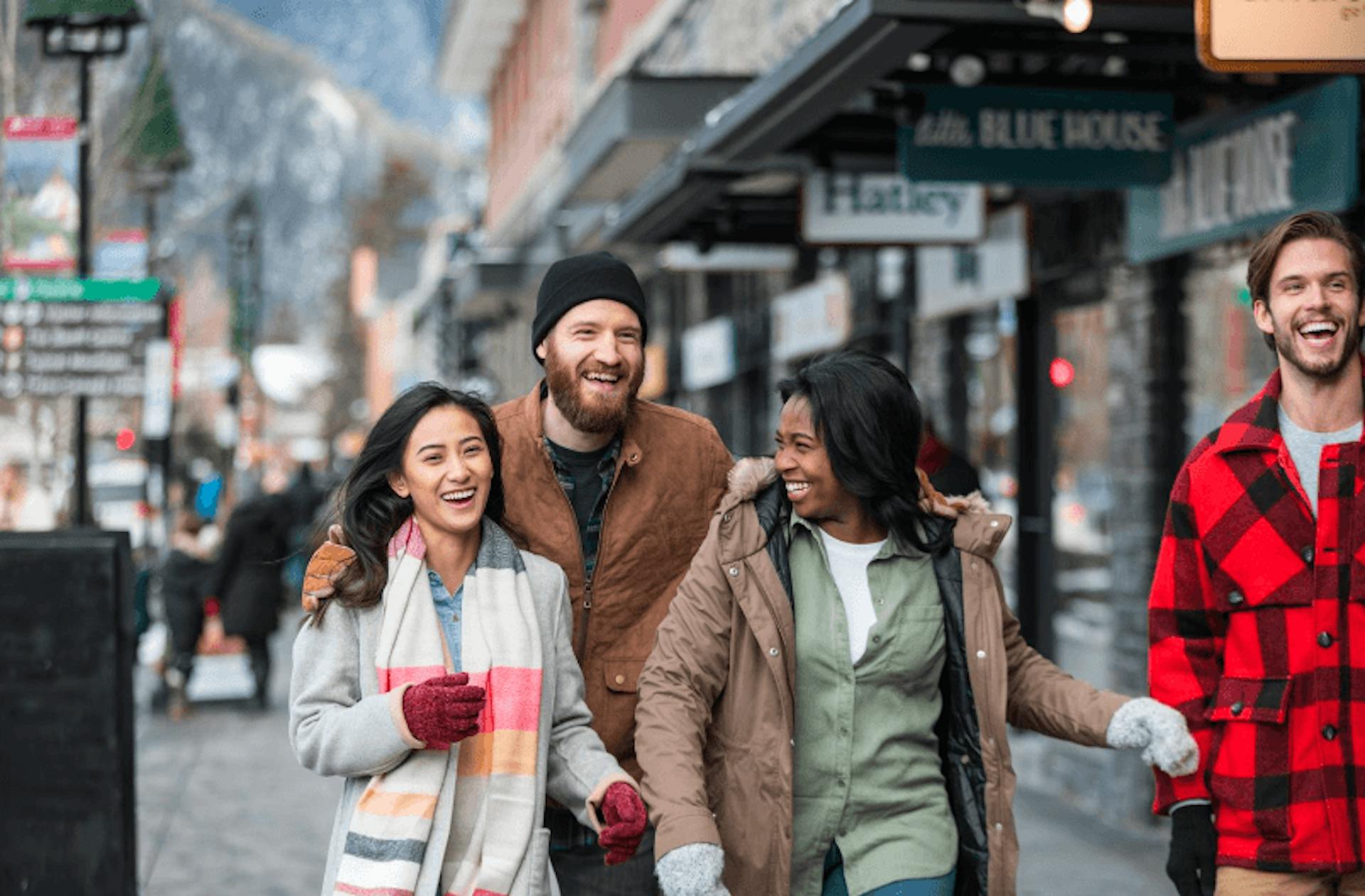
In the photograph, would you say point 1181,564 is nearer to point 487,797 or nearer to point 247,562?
point 487,797

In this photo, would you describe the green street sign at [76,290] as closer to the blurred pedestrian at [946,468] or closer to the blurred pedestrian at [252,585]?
the blurred pedestrian at [946,468]

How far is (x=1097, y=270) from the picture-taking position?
9.67m

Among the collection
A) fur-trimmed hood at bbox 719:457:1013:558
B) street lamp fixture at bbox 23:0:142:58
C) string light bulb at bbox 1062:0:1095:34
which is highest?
street lamp fixture at bbox 23:0:142:58

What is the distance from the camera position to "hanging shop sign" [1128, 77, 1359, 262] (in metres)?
6.55

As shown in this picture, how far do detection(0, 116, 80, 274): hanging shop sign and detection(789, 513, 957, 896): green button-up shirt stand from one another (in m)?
7.31

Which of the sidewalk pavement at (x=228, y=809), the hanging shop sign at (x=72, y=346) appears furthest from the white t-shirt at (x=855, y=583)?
the hanging shop sign at (x=72, y=346)

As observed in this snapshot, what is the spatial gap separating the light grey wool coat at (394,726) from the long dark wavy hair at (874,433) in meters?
0.63

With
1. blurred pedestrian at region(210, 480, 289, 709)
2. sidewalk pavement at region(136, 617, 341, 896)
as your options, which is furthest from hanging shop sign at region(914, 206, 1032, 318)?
blurred pedestrian at region(210, 480, 289, 709)

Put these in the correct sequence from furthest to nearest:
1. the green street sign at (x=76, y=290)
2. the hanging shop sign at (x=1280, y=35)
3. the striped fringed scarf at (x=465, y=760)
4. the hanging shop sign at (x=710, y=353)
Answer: the hanging shop sign at (x=710, y=353) → the green street sign at (x=76, y=290) → the hanging shop sign at (x=1280, y=35) → the striped fringed scarf at (x=465, y=760)

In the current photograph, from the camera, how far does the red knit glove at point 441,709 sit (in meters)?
3.42

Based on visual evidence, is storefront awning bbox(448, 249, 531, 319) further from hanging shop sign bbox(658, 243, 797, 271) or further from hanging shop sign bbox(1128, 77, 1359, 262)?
hanging shop sign bbox(1128, 77, 1359, 262)

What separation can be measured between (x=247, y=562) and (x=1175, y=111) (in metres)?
8.26

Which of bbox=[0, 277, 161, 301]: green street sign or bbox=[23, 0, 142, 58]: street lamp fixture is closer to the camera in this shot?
bbox=[0, 277, 161, 301]: green street sign

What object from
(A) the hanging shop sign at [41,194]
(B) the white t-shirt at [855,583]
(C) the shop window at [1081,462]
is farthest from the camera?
(A) the hanging shop sign at [41,194]
